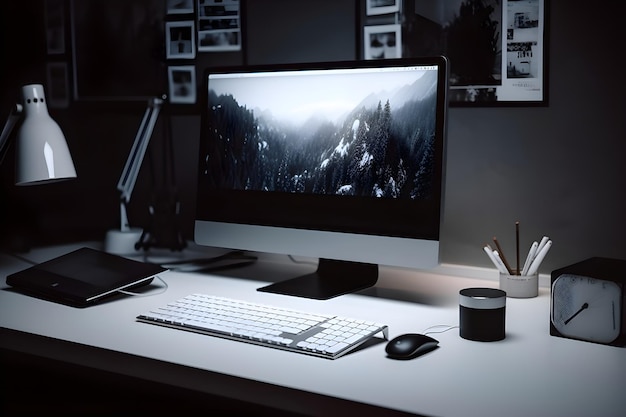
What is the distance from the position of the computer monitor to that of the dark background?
136 millimetres

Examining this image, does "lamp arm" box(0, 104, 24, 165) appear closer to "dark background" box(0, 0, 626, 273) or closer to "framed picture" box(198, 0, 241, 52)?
"dark background" box(0, 0, 626, 273)

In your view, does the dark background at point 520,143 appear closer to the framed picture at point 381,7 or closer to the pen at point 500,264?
the framed picture at point 381,7

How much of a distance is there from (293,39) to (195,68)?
1.09 ft

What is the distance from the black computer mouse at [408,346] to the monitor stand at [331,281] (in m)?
0.41

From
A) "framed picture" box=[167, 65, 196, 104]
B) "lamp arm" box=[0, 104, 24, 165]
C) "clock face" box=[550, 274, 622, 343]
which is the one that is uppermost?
"framed picture" box=[167, 65, 196, 104]

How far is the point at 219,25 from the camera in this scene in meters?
2.15

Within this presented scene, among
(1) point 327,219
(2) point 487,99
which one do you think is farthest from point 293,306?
(2) point 487,99

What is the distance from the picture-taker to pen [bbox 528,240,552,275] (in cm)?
161

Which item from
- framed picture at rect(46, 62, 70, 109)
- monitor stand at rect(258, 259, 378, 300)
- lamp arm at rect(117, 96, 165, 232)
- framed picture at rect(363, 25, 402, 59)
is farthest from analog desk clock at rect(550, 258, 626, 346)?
framed picture at rect(46, 62, 70, 109)

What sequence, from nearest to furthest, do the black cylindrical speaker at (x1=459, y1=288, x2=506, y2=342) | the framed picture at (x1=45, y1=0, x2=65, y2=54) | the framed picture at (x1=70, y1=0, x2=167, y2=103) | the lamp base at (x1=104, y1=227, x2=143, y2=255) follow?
the black cylindrical speaker at (x1=459, y1=288, x2=506, y2=342), the lamp base at (x1=104, y1=227, x2=143, y2=255), the framed picture at (x1=70, y1=0, x2=167, y2=103), the framed picture at (x1=45, y1=0, x2=65, y2=54)

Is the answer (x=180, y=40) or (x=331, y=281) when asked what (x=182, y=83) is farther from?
(x=331, y=281)

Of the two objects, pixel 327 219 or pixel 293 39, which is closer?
pixel 327 219

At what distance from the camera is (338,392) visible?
106 centimetres

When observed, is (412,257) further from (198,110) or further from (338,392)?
(198,110)
